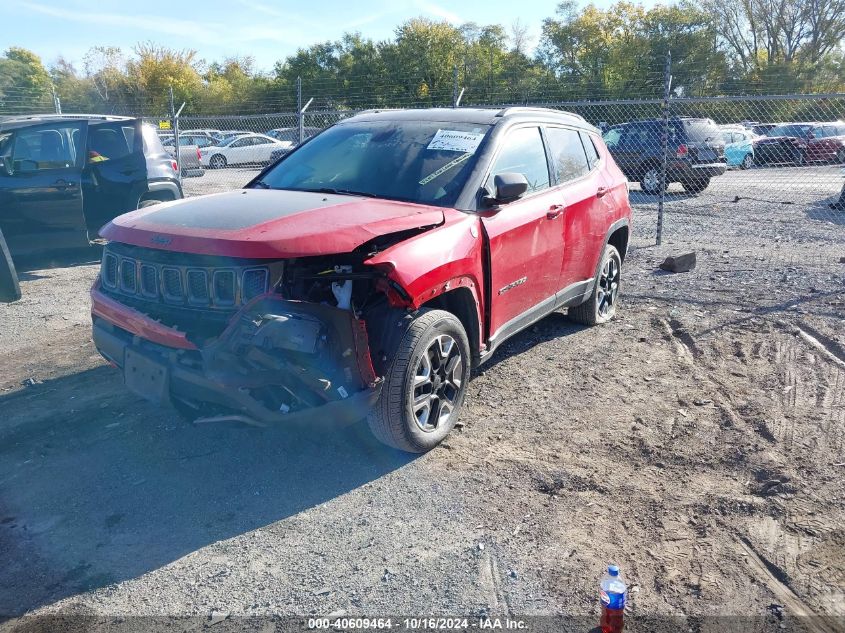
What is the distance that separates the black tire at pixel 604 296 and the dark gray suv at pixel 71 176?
5645 mm

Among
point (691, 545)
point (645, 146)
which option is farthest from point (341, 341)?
point (645, 146)

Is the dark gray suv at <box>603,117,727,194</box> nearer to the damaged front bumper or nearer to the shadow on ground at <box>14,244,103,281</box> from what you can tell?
the shadow on ground at <box>14,244,103,281</box>

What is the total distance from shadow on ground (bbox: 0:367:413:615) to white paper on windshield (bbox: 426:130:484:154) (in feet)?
6.05

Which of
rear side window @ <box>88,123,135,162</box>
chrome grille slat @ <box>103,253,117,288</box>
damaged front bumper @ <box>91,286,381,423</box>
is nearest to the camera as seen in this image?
damaged front bumper @ <box>91,286,381,423</box>

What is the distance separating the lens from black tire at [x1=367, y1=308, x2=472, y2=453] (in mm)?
3607

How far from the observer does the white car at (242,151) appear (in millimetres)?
25844

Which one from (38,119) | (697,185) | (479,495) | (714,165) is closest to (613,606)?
(479,495)

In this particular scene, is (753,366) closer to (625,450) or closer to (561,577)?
(625,450)

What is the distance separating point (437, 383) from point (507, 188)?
121cm

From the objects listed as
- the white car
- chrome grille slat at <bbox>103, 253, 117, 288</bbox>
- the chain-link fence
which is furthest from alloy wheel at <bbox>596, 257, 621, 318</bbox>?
the white car

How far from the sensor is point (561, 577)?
2.91 meters

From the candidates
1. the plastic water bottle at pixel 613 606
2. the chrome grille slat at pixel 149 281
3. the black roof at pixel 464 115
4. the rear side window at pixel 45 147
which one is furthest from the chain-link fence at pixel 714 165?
the chrome grille slat at pixel 149 281

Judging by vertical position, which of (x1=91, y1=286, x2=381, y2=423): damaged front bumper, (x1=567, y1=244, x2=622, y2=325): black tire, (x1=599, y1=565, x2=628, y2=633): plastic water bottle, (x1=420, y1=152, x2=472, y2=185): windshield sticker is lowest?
(x1=599, y1=565, x2=628, y2=633): plastic water bottle

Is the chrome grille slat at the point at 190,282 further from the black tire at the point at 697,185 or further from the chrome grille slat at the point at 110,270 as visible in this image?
the black tire at the point at 697,185
